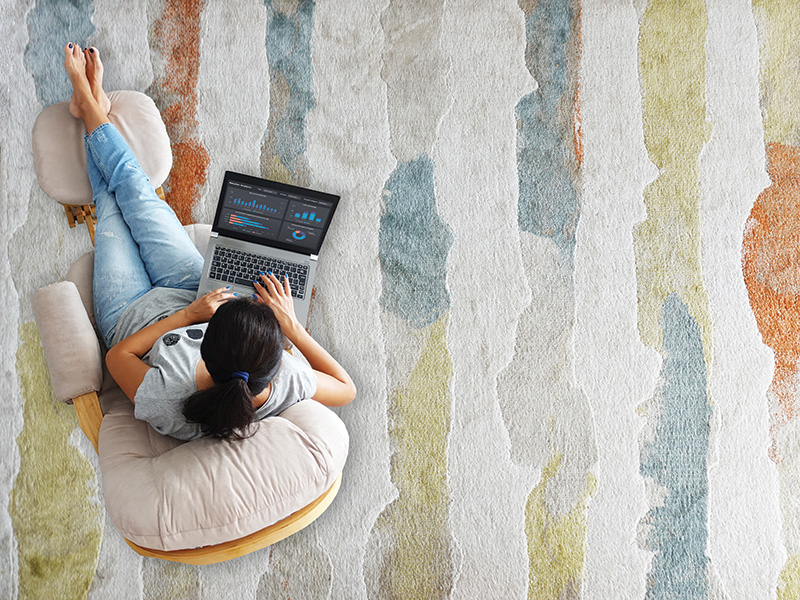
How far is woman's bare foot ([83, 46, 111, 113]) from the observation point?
1604 mm

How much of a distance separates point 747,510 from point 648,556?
0.34 meters

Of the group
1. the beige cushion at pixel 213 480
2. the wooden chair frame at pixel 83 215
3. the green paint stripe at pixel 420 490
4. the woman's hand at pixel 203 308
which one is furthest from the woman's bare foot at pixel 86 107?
the green paint stripe at pixel 420 490

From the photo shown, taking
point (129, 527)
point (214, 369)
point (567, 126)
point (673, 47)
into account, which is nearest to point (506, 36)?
point (567, 126)

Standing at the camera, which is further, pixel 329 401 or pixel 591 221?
pixel 591 221

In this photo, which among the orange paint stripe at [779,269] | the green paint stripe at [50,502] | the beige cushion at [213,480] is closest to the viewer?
the beige cushion at [213,480]

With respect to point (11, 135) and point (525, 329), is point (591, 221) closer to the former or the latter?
point (525, 329)

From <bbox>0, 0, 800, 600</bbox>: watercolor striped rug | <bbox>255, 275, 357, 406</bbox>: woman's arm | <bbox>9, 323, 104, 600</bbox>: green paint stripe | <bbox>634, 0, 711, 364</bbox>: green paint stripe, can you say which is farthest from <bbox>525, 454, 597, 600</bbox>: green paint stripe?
<bbox>9, 323, 104, 600</bbox>: green paint stripe

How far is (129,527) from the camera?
42.6 inches

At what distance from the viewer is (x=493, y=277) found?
1941mm

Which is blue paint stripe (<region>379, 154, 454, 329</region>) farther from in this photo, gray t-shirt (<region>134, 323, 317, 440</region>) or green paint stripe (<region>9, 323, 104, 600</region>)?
green paint stripe (<region>9, 323, 104, 600</region>)

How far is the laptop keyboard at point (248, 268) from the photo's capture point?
4.92 ft

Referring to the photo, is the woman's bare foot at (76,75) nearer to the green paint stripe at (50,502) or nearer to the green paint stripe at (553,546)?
the green paint stripe at (50,502)

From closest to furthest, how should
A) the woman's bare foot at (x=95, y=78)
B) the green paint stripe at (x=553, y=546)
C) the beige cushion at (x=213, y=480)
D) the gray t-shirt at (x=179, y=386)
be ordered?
the beige cushion at (x=213, y=480) < the gray t-shirt at (x=179, y=386) < the woman's bare foot at (x=95, y=78) < the green paint stripe at (x=553, y=546)

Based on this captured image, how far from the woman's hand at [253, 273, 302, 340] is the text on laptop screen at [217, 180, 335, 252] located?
107mm
